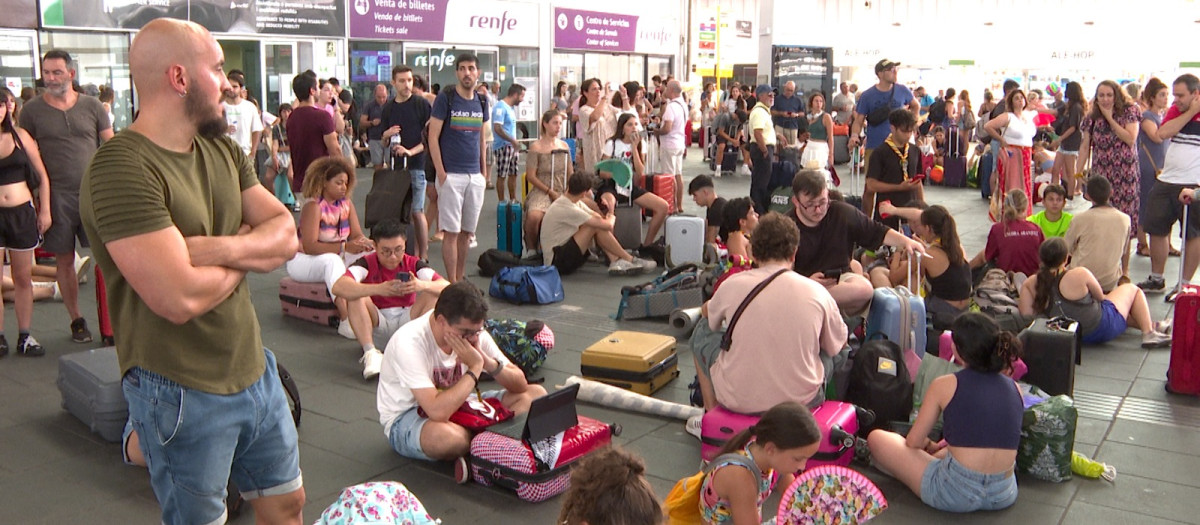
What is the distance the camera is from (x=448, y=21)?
21.5 metres

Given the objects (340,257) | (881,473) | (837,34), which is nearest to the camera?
(881,473)

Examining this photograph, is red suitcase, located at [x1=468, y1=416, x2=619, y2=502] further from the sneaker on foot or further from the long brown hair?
the sneaker on foot

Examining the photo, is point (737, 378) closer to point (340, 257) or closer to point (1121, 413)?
point (1121, 413)

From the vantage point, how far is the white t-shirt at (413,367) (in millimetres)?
4426

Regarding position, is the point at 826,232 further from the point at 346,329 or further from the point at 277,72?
the point at 277,72

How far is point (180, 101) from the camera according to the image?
→ 2.26m

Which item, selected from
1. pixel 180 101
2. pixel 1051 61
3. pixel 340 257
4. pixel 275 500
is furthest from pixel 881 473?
pixel 1051 61

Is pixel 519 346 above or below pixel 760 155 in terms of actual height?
below

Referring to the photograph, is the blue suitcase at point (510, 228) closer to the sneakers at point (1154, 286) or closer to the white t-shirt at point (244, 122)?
the white t-shirt at point (244, 122)

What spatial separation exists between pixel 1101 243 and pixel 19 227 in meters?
7.20

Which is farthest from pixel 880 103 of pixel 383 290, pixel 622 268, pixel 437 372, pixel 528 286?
pixel 437 372

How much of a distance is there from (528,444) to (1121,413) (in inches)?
132

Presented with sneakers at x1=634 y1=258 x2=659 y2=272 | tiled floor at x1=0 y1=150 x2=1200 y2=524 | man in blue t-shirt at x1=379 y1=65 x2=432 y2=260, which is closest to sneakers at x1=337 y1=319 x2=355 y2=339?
tiled floor at x1=0 y1=150 x2=1200 y2=524

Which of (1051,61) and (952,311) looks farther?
(1051,61)
